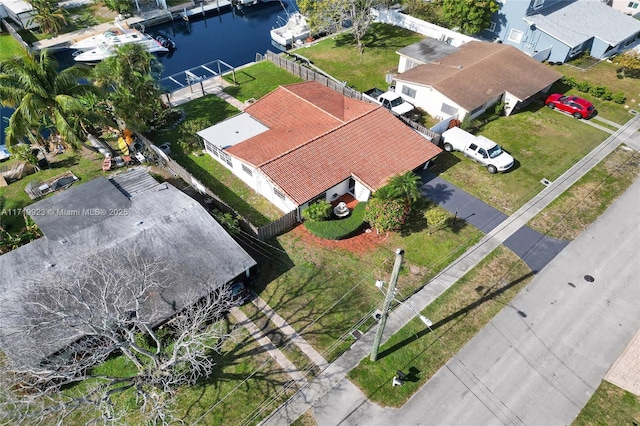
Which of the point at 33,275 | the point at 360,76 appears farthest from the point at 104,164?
the point at 360,76

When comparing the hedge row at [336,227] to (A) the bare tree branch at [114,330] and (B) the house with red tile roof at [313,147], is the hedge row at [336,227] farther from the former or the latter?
(A) the bare tree branch at [114,330]

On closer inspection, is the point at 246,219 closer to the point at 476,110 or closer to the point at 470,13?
the point at 476,110

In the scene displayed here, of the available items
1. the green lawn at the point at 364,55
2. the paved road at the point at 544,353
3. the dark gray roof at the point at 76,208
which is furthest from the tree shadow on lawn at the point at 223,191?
the green lawn at the point at 364,55

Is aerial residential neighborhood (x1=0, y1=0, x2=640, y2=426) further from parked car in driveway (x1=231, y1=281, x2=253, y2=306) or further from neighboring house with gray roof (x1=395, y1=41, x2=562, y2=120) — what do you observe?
neighboring house with gray roof (x1=395, y1=41, x2=562, y2=120)

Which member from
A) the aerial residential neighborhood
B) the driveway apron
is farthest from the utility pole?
the driveway apron

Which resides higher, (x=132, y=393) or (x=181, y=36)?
(x=181, y=36)

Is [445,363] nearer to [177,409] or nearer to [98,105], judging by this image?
[177,409]
